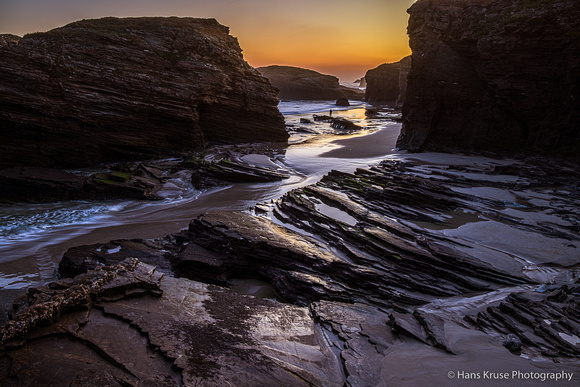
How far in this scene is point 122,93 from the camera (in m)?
17.8

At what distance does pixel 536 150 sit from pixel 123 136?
24.4 metres

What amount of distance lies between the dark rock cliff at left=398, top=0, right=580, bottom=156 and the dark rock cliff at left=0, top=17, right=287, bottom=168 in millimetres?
12424

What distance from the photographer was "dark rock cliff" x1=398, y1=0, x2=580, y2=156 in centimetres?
1554

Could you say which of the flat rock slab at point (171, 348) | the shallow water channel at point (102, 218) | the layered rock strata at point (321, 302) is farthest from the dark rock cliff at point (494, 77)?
the flat rock slab at point (171, 348)

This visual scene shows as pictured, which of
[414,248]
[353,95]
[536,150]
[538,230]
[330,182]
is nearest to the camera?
[414,248]

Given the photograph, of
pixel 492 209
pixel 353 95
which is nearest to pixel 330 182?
pixel 492 209

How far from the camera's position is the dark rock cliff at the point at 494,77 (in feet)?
51.0

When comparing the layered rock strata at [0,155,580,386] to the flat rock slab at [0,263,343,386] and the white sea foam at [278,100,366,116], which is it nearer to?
the flat rock slab at [0,263,343,386]

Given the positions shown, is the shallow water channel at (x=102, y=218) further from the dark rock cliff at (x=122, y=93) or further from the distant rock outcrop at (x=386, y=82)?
the distant rock outcrop at (x=386, y=82)

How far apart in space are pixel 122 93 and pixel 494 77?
22.1 metres

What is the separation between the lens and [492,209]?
10414mm

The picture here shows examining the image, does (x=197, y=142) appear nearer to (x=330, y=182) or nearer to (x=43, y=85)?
(x=43, y=85)

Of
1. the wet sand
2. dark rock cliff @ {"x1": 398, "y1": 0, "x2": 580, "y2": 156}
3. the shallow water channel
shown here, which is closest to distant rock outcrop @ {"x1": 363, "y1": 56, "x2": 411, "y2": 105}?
the wet sand

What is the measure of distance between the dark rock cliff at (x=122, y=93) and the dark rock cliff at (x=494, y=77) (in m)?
12.4
